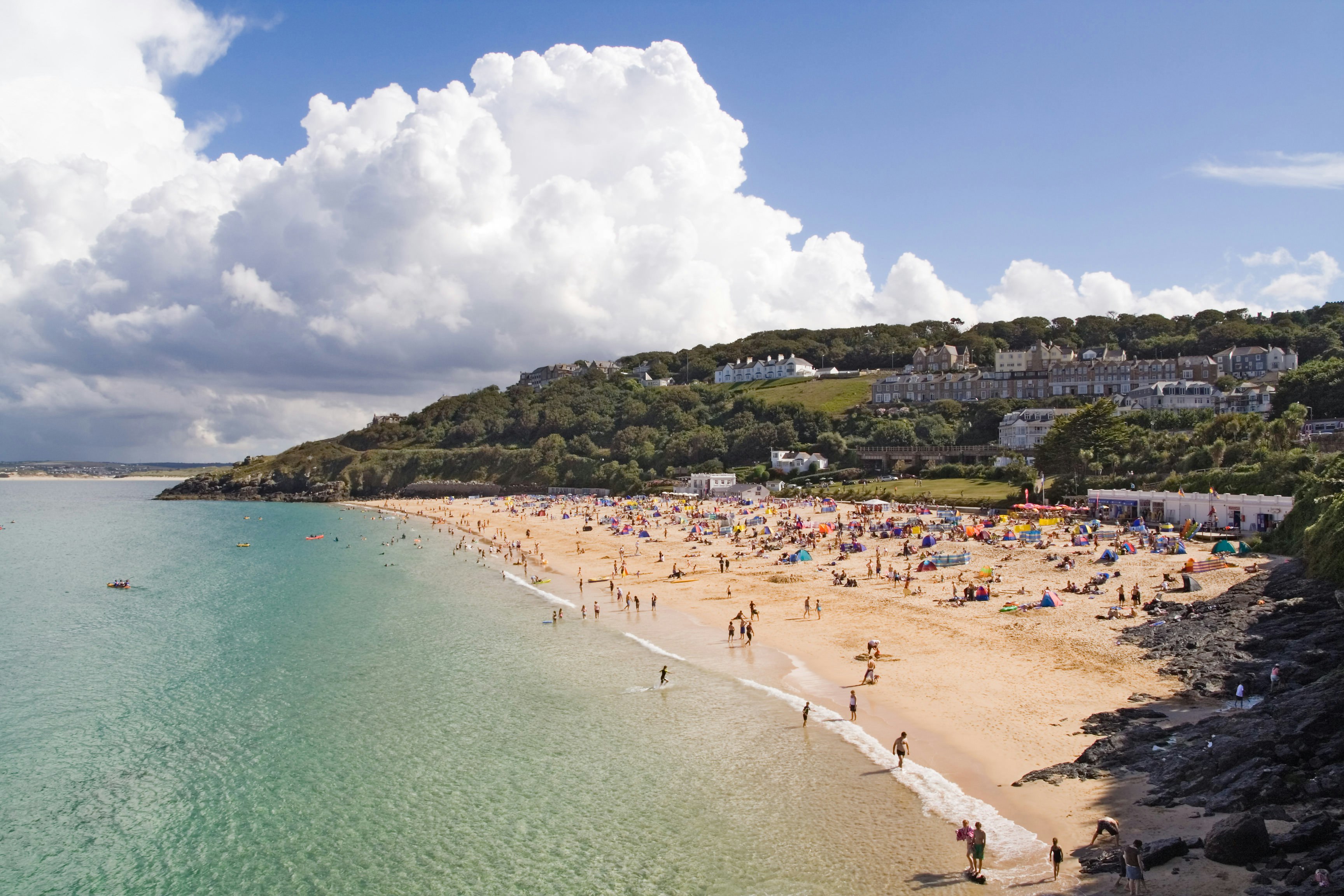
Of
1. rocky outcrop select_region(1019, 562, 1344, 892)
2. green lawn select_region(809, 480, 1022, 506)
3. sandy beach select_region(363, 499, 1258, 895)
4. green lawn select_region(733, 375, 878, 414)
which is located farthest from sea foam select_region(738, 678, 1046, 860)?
green lawn select_region(733, 375, 878, 414)

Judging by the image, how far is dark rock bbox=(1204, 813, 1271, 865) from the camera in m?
11.0

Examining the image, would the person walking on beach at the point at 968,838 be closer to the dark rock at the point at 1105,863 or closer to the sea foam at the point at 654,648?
the dark rock at the point at 1105,863

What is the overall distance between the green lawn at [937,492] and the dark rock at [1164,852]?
5018cm

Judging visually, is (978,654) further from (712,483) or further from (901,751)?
(712,483)

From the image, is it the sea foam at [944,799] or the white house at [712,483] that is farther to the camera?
the white house at [712,483]

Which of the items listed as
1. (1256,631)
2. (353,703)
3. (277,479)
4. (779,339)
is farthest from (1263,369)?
(277,479)

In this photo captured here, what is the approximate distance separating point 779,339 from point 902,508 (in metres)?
113

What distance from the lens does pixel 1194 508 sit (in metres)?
46.6

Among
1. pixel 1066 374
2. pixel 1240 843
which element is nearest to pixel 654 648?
pixel 1240 843

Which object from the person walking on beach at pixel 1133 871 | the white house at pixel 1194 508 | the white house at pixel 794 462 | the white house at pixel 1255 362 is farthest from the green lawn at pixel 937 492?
the white house at pixel 1255 362

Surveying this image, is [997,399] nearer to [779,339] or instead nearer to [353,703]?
[779,339]

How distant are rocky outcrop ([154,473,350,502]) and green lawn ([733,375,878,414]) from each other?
6809 centimetres

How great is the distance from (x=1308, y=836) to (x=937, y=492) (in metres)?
59.3

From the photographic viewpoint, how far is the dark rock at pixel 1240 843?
36.1ft
